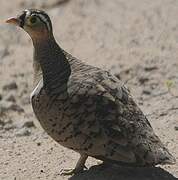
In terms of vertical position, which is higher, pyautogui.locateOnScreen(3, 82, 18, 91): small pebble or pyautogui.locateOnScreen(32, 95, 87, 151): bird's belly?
pyautogui.locateOnScreen(32, 95, 87, 151): bird's belly

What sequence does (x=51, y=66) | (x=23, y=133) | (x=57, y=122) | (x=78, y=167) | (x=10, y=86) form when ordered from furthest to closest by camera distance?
(x=10, y=86) < (x=23, y=133) < (x=51, y=66) < (x=78, y=167) < (x=57, y=122)

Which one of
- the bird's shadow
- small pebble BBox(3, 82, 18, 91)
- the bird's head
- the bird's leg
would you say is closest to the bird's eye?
the bird's head

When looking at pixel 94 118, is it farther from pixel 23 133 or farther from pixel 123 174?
pixel 23 133

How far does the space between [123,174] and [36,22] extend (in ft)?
6.25

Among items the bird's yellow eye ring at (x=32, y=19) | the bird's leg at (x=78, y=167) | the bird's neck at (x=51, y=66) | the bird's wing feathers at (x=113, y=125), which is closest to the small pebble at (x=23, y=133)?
the bird's neck at (x=51, y=66)

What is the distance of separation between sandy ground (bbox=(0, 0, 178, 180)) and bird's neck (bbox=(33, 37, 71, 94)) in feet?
3.24

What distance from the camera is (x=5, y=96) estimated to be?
10852mm

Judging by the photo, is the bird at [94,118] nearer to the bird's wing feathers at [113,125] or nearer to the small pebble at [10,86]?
the bird's wing feathers at [113,125]

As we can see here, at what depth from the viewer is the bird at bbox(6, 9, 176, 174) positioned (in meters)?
7.11

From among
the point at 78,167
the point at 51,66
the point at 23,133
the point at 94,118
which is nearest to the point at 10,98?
the point at 23,133

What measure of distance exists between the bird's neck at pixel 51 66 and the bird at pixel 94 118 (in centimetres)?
1

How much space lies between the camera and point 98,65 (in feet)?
38.9

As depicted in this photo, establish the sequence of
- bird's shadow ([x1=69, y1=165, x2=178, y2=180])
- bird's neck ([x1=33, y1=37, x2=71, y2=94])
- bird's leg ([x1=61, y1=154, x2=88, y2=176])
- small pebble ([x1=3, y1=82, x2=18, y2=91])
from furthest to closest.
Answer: small pebble ([x1=3, y1=82, x2=18, y2=91]) → bird's leg ([x1=61, y1=154, x2=88, y2=176]) → bird's neck ([x1=33, y1=37, x2=71, y2=94]) → bird's shadow ([x1=69, y1=165, x2=178, y2=180])

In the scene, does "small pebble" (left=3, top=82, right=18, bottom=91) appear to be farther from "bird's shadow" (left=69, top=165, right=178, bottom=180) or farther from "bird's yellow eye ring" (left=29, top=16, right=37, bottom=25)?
"bird's shadow" (left=69, top=165, right=178, bottom=180)
